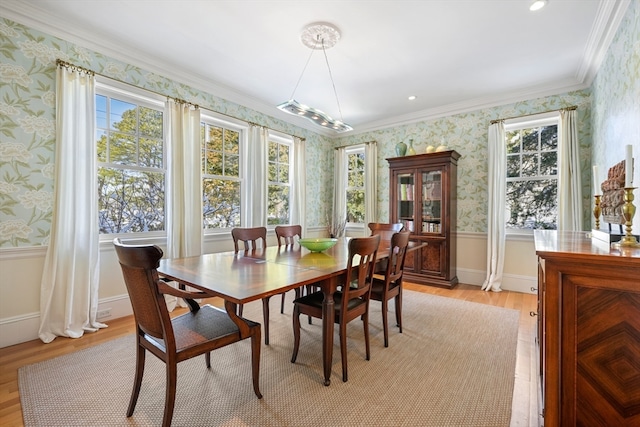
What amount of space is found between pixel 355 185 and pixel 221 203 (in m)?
2.60

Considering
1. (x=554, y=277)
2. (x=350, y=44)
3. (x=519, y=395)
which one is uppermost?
(x=350, y=44)

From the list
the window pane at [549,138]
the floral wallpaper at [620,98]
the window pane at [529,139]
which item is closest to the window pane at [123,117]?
the floral wallpaper at [620,98]

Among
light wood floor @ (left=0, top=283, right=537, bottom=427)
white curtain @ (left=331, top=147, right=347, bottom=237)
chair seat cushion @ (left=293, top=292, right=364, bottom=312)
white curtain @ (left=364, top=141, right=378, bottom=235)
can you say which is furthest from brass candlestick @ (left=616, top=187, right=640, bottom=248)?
white curtain @ (left=331, top=147, right=347, bottom=237)

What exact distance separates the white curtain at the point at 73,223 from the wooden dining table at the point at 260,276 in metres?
1.22

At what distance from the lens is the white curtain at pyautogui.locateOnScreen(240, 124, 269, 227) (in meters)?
4.22

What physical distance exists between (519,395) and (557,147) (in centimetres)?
329

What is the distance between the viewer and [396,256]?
252cm

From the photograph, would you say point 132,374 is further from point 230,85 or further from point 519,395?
point 230,85

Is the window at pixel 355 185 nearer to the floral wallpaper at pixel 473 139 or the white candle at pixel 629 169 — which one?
the floral wallpaper at pixel 473 139

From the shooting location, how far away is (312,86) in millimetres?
3809

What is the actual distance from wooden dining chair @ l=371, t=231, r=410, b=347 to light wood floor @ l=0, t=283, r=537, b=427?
95 centimetres

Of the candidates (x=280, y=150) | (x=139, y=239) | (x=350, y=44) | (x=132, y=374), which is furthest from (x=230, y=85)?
(x=132, y=374)

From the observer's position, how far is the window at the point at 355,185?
218 inches

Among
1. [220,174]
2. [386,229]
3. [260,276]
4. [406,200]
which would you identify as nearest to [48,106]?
[220,174]
